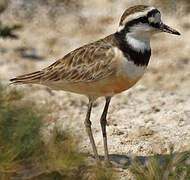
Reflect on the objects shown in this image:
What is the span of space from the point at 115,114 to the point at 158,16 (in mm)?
2103

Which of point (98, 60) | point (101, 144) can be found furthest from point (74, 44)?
point (98, 60)

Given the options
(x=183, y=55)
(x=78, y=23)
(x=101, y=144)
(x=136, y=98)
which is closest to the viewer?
(x=101, y=144)

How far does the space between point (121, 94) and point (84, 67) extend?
2.34m

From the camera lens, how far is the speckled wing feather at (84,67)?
14.9 ft

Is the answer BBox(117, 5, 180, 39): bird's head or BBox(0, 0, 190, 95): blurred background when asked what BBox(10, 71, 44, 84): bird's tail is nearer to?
BBox(117, 5, 180, 39): bird's head

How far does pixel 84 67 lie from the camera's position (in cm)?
476

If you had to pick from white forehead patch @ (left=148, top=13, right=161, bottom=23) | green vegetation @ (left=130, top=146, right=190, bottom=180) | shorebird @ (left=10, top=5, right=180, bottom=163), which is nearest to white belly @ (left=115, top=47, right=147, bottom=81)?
shorebird @ (left=10, top=5, right=180, bottom=163)

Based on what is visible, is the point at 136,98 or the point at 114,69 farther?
the point at 136,98

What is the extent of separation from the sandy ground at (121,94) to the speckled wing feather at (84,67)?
606 millimetres

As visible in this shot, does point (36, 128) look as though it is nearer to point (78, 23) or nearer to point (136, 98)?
point (136, 98)

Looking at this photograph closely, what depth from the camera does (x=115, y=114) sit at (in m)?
6.36

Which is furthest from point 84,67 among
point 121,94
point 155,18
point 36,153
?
point 121,94

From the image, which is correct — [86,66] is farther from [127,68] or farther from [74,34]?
[74,34]

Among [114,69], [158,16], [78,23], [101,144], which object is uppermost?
[78,23]
